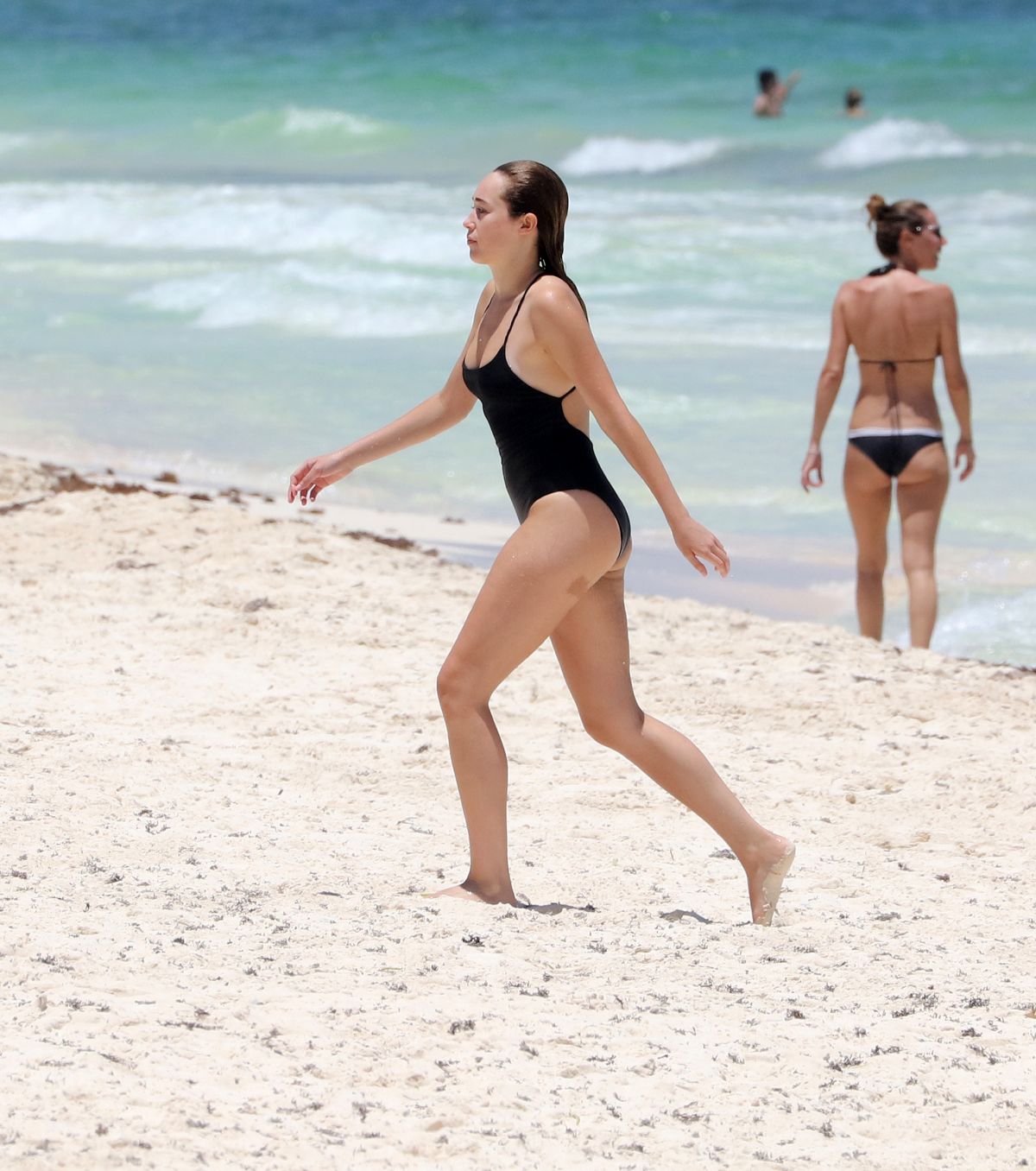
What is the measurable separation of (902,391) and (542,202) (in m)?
3.53

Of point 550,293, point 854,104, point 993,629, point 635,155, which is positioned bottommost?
point 993,629

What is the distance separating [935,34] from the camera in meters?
36.5

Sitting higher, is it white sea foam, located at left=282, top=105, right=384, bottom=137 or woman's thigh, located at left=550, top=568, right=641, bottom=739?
white sea foam, located at left=282, top=105, right=384, bottom=137

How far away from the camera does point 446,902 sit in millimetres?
3801

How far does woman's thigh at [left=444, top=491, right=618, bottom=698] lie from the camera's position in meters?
3.66

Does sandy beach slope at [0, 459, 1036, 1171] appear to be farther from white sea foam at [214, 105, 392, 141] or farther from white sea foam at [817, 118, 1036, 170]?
white sea foam at [214, 105, 392, 141]

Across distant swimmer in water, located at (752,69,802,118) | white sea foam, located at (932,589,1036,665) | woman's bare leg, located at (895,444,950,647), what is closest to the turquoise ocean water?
white sea foam, located at (932,589,1036,665)

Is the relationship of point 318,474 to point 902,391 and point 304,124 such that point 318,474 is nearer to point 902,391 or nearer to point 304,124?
point 902,391

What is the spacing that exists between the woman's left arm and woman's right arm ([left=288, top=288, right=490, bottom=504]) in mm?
381

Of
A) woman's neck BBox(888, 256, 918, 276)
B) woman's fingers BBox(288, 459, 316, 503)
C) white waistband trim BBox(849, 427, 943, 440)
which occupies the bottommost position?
woman's fingers BBox(288, 459, 316, 503)

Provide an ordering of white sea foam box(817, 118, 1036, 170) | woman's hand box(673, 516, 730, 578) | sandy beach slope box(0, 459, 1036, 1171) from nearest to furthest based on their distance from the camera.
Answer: sandy beach slope box(0, 459, 1036, 1171), woman's hand box(673, 516, 730, 578), white sea foam box(817, 118, 1036, 170)

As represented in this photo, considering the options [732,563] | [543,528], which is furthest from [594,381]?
[732,563]

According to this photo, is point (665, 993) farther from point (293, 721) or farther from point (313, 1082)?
point (293, 721)

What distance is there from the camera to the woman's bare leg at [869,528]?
703 centimetres
